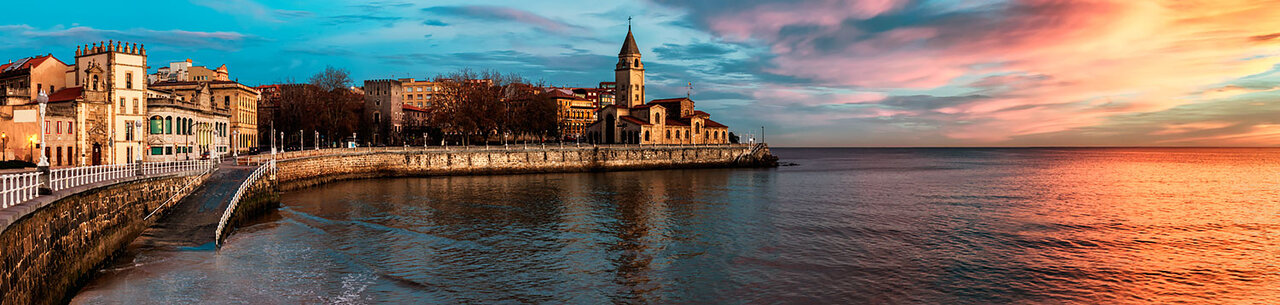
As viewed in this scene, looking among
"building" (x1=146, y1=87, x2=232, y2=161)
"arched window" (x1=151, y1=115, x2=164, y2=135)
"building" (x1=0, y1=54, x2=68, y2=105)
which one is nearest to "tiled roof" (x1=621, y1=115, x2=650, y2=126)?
"building" (x1=146, y1=87, x2=232, y2=161)

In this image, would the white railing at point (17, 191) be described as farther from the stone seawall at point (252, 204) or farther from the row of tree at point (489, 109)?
the row of tree at point (489, 109)

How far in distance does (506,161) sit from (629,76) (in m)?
35.9

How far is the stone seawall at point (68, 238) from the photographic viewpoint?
13.9 meters

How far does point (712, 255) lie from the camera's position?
2583 centimetres

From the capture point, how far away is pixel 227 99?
7544 centimetres

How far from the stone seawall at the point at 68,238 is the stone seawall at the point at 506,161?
25284mm

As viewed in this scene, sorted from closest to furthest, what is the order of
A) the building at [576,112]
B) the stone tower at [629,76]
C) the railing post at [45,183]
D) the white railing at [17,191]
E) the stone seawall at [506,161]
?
the white railing at [17,191] < the railing post at [45,183] < the stone seawall at [506,161] < the stone tower at [629,76] < the building at [576,112]

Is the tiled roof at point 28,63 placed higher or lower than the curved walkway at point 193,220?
higher

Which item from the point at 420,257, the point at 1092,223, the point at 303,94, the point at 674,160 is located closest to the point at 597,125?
the point at 674,160

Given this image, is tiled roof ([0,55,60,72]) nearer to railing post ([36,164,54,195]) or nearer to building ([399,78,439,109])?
railing post ([36,164,54,195])


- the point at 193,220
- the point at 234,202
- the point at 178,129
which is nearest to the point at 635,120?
the point at 178,129

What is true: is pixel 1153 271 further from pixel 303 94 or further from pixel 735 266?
pixel 303 94

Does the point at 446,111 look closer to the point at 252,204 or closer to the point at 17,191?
the point at 252,204

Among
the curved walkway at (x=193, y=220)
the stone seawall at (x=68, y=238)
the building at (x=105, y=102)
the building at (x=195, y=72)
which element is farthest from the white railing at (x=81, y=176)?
the building at (x=195, y=72)
